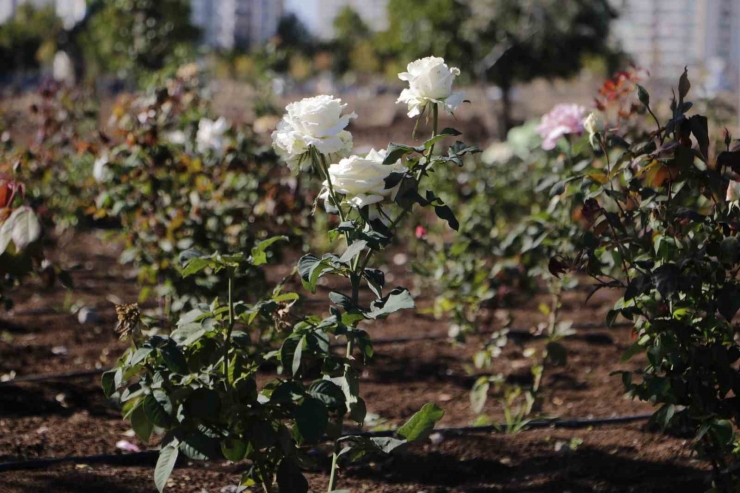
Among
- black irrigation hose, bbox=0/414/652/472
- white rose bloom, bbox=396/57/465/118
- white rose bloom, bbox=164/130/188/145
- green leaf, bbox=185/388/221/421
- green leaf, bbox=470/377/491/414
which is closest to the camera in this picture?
green leaf, bbox=185/388/221/421

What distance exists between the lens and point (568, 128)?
2.59 metres

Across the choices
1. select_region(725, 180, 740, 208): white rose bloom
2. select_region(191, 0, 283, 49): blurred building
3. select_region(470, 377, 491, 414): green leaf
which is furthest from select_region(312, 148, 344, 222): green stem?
select_region(191, 0, 283, 49): blurred building

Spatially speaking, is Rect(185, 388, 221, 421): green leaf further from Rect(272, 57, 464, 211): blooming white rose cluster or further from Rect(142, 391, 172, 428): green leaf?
Rect(272, 57, 464, 211): blooming white rose cluster

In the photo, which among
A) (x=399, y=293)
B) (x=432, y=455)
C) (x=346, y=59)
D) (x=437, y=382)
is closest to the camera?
(x=399, y=293)

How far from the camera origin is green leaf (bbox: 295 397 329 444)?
142 centimetres

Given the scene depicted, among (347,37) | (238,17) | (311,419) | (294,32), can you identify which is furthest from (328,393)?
(238,17)

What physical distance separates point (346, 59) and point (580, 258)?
59.5 metres

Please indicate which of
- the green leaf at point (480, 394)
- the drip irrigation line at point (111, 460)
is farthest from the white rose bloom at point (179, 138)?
the green leaf at point (480, 394)

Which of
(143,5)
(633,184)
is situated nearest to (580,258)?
(633,184)

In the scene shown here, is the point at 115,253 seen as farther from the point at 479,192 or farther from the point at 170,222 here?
the point at 170,222

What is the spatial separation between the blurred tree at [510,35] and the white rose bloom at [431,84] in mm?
16930

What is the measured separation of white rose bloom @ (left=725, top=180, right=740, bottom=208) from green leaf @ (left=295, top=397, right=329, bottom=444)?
0.90m

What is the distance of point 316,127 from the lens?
1557 millimetres

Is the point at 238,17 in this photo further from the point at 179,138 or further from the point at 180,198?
the point at 180,198
